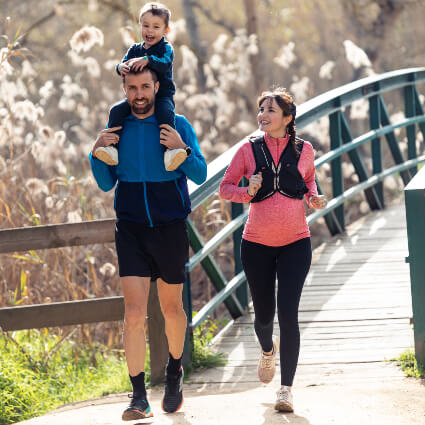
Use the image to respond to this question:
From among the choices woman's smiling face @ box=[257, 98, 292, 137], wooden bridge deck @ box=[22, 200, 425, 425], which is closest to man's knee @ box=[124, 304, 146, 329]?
wooden bridge deck @ box=[22, 200, 425, 425]

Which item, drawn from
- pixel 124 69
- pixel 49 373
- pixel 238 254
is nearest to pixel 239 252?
pixel 238 254

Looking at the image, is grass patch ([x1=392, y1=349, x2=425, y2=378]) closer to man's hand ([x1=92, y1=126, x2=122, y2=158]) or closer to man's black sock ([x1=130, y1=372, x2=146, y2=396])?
man's black sock ([x1=130, y1=372, x2=146, y2=396])

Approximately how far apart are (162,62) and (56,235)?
5.76 feet

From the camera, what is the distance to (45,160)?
806cm

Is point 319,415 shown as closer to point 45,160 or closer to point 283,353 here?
point 283,353

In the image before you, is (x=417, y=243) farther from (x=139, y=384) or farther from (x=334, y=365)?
(x=139, y=384)

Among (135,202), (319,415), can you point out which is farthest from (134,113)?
(319,415)

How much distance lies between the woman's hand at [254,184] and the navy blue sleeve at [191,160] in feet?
0.73

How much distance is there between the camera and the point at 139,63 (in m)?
3.93

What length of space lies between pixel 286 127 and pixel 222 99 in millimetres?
7040

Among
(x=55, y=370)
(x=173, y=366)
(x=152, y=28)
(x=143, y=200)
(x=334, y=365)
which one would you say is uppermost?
(x=152, y=28)

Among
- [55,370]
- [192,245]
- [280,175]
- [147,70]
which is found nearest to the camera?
[147,70]

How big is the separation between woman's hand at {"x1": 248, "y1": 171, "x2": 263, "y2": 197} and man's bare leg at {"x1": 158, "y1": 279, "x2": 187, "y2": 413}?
0.58m

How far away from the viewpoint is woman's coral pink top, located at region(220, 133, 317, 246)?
163 inches
